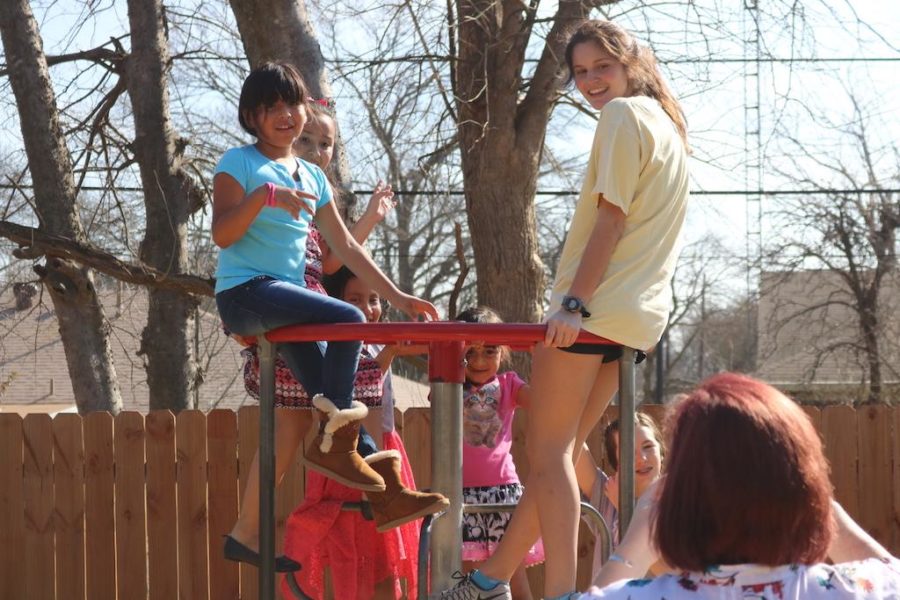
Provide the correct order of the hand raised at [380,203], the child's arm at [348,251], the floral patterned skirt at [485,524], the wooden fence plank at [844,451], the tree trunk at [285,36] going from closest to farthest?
the child's arm at [348,251] < the hand raised at [380,203] < the floral patterned skirt at [485,524] < the tree trunk at [285,36] < the wooden fence plank at [844,451]

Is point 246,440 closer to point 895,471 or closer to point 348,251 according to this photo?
point 348,251

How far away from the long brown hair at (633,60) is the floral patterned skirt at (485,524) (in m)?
2.04

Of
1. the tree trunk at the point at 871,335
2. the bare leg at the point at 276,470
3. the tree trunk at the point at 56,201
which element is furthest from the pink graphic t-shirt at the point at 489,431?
the tree trunk at the point at 871,335

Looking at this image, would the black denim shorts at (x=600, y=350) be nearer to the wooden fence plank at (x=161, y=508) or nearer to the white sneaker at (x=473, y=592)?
the white sneaker at (x=473, y=592)

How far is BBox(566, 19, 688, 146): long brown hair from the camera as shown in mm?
3207

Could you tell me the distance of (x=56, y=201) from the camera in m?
8.15

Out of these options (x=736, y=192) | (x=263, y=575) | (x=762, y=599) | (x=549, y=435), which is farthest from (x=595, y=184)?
(x=736, y=192)

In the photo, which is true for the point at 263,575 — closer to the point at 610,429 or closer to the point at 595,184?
the point at 595,184

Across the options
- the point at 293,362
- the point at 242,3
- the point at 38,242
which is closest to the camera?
the point at 293,362

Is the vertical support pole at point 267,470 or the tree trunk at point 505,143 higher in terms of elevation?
the tree trunk at point 505,143

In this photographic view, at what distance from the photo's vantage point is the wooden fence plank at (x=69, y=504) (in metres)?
6.84

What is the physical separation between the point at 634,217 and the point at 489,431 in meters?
1.99

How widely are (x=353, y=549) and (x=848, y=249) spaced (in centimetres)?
1701

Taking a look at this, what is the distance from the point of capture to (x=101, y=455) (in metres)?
6.80
